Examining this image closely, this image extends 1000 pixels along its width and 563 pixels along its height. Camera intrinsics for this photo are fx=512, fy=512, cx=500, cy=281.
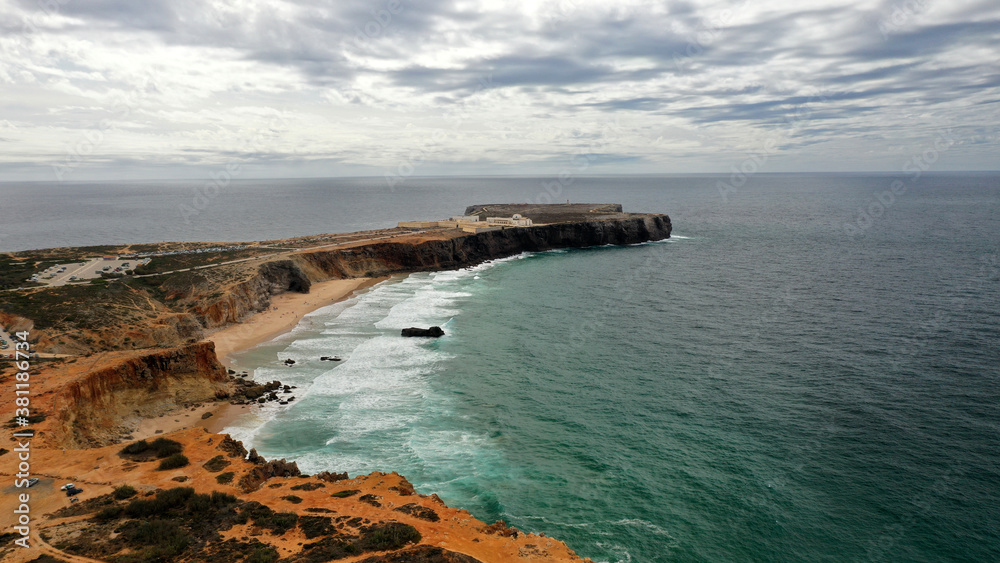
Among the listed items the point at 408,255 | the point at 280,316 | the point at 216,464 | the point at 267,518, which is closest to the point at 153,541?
the point at 267,518

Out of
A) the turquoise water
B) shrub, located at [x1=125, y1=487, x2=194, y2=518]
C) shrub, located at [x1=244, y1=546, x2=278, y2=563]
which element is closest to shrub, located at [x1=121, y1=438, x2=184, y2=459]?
shrub, located at [x1=125, y1=487, x2=194, y2=518]

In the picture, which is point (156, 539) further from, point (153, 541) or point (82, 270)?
point (82, 270)

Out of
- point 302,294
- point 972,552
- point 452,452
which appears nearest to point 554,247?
point 302,294

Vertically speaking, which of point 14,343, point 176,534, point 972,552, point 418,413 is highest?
point 14,343

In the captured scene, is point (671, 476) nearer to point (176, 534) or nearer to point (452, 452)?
point (452, 452)

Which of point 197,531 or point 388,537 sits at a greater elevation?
point 197,531

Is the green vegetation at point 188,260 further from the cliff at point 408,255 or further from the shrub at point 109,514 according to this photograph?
the shrub at point 109,514

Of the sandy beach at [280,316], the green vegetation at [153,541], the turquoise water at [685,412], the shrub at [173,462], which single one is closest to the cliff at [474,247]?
the sandy beach at [280,316]
